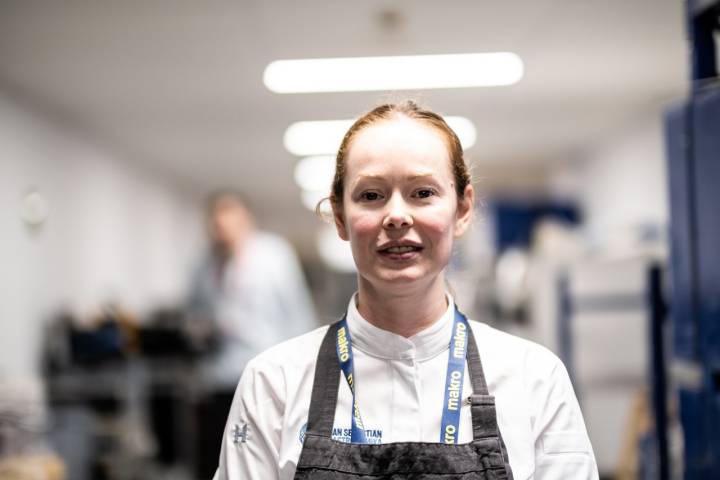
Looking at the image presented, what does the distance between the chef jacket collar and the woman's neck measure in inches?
0.8

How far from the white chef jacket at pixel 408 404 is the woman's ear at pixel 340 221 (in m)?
0.19

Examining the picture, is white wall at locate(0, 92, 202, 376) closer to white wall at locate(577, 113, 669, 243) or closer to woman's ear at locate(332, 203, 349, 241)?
woman's ear at locate(332, 203, 349, 241)

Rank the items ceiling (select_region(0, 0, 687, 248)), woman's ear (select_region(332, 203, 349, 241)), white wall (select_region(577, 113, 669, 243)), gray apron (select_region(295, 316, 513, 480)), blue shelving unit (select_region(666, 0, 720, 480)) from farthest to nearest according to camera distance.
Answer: white wall (select_region(577, 113, 669, 243)) → ceiling (select_region(0, 0, 687, 248)) → blue shelving unit (select_region(666, 0, 720, 480)) → woman's ear (select_region(332, 203, 349, 241)) → gray apron (select_region(295, 316, 513, 480))

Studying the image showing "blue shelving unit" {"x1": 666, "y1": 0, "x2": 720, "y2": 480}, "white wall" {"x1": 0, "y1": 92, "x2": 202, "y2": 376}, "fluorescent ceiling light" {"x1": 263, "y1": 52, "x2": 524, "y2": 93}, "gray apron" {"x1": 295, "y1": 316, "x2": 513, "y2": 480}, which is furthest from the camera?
"white wall" {"x1": 0, "y1": 92, "x2": 202, "y2": 376}

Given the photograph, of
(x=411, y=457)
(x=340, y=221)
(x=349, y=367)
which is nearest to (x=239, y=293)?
(x=340, y=221)

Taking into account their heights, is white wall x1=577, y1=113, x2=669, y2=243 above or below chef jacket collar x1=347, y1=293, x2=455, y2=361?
above

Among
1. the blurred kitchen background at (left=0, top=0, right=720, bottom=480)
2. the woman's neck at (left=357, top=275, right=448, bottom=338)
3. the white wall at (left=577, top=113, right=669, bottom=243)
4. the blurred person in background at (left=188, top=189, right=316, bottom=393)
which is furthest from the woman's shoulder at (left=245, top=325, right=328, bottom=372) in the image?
the white wall at (left=577, top=113, right=669, bottom=243)

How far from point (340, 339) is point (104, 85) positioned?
5120mm

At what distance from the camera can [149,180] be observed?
33.8 ft

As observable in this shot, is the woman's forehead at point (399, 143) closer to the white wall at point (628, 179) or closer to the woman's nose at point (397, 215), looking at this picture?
the woman's nose at point (397, 215)

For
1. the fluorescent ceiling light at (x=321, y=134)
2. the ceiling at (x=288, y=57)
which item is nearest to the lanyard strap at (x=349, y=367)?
the ceiling at (x=288, y=57)

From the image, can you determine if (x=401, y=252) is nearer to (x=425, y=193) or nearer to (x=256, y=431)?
(x=425, y=193)

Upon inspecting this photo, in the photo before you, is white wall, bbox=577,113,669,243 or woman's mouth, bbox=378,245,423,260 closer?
woman's mouth, bbox=378,245,423,260

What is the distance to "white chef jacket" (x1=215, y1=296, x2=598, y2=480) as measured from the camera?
1311 millimetres
